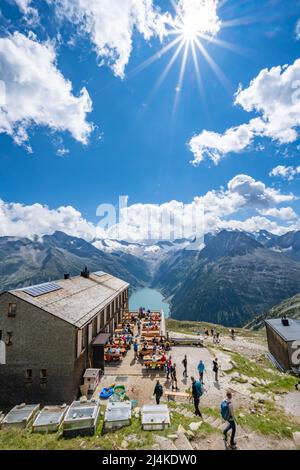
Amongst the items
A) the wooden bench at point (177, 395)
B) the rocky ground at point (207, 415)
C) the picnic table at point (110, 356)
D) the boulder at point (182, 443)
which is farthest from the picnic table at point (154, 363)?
the boulder at point (182, 443)

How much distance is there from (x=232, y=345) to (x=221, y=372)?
19.7 metres

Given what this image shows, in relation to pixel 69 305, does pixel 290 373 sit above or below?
below

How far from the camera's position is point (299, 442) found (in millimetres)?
11766

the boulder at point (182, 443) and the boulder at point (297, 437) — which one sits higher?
the boulder at point (182, 443)

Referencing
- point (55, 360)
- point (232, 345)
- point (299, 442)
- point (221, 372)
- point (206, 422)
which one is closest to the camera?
point (299, 442)

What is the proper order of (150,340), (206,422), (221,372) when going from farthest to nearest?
1. (150,340)
2. (221,372)
3. (206,422)

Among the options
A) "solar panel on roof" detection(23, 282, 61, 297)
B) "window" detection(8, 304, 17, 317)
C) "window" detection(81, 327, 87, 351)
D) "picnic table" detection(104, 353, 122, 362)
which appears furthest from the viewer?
"picnic table" detection(104, 353, 122, 362)

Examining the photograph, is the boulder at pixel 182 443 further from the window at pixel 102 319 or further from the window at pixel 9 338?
the window at pixel 102 319

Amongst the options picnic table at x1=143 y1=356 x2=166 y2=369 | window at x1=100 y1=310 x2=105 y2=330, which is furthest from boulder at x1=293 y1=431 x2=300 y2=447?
window at x1=100 y1=310 x2=105 y2=330

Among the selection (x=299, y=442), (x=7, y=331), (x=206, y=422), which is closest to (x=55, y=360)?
(x=7, y=331)

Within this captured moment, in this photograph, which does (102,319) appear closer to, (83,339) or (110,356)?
(110,356)

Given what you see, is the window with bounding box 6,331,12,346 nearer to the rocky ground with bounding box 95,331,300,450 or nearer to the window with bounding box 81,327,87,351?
the window with bounding box 81,327,87,351

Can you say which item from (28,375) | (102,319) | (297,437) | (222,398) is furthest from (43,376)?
(297,437)
